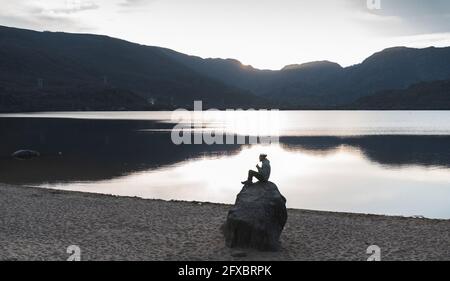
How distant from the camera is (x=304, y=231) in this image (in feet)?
79.6

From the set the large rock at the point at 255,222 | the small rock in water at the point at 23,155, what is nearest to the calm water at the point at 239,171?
the small rock in water at the point at 23,155

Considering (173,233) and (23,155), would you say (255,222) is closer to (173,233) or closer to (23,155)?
(173,233)

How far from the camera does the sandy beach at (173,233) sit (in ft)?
64.1

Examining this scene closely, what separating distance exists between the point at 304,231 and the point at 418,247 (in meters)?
5.54

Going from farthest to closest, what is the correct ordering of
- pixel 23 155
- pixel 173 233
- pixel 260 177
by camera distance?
pixel 23 155
pixel 173 233
pixel 260 177

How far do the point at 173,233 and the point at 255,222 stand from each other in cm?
533

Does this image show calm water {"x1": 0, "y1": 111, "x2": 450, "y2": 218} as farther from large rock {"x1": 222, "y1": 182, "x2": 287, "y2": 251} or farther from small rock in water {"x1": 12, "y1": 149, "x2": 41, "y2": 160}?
large rock {"x1": 222, "y1": 182, "x2": 287, "y2": 251}

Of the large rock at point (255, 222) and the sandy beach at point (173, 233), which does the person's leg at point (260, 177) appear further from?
the sandy beach at point (173, 233)

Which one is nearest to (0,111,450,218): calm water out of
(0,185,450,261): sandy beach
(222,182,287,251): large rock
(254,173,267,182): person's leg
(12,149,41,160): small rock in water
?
(12,149,41,160): small rock in water

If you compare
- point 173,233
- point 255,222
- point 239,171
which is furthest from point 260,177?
point 239,171

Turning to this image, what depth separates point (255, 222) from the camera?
65.3 feet

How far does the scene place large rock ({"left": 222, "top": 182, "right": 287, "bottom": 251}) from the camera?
1991 cm
